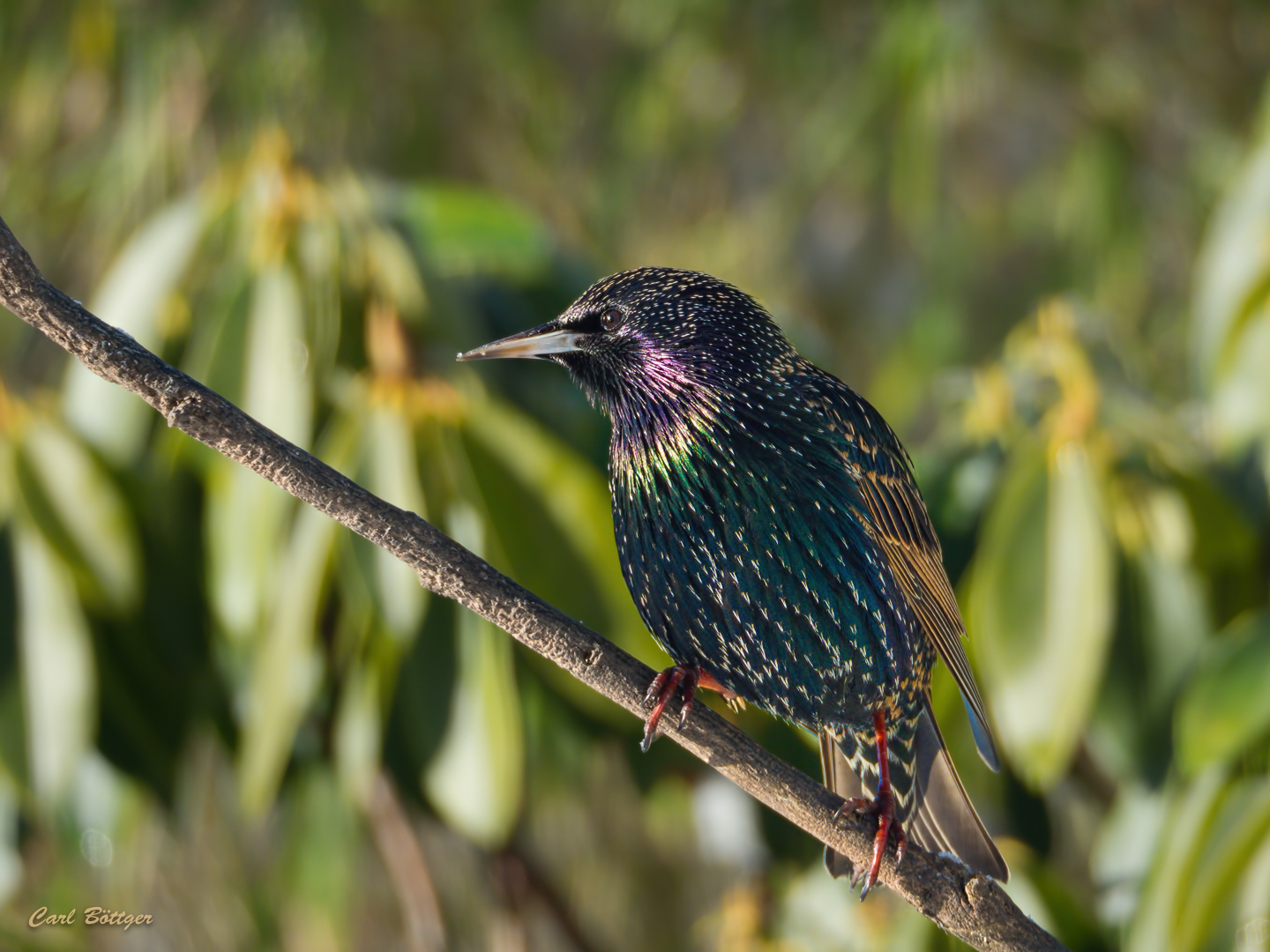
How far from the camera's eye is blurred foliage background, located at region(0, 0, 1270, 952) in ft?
4.91

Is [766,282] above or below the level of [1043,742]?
above

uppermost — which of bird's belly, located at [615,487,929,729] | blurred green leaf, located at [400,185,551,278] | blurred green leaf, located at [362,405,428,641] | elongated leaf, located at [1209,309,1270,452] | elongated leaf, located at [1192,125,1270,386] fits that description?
elongated leaf, located at [1192,125,1270,386]

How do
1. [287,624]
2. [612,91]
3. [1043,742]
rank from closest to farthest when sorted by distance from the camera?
1. [1043,742]
2. [287,624]
3. [612,91]

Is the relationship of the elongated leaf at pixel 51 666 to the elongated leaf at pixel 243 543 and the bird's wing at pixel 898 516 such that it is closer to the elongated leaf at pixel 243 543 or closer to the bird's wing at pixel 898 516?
the elongated leaf at pixel 243 543

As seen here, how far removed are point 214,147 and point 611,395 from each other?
2.56m

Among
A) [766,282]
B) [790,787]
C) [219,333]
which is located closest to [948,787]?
[790,787]

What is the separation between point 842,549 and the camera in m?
0.94

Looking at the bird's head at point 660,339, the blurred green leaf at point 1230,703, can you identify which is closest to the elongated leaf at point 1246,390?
the blurred green leaf at point 1230,703

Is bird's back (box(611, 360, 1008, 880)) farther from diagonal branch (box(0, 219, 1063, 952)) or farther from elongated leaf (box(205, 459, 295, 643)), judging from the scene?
elongated leaf (box(205, 459, 295, 643))

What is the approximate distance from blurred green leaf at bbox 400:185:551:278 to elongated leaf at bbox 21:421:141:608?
0.54m

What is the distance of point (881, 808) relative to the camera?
0.94 meters

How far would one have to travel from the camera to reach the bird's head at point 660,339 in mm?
837

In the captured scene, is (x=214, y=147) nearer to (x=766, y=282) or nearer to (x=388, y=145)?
(x=388, y=145)

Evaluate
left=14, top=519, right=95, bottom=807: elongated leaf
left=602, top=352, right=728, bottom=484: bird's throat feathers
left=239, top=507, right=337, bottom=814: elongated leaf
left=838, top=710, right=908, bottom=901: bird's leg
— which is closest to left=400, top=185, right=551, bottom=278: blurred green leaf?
left=239, top=507, right=337, bottom=814: elongated leaf
